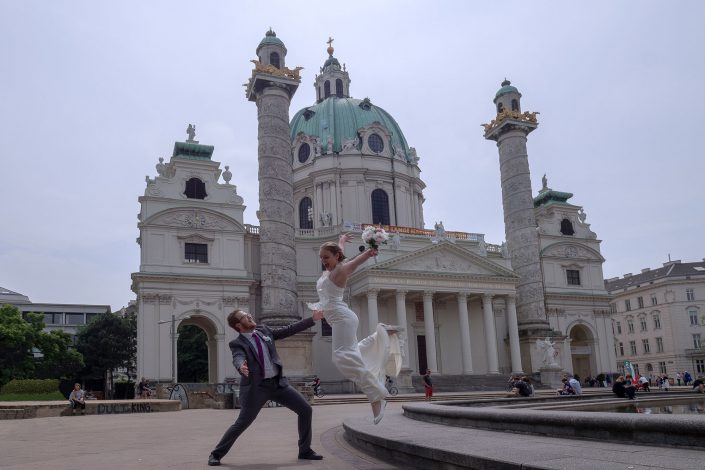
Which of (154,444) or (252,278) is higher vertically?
(252,278)

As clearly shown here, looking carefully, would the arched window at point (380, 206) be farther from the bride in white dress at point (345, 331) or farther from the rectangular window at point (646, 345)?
the bride in white dress at point (345, 331)

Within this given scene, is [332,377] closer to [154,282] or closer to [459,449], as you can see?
[154,282]

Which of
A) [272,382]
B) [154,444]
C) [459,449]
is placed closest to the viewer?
[459,449]

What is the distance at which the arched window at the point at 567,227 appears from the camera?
59531 mm

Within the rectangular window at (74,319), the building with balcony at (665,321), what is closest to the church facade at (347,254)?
the building with balcony at (665,321)

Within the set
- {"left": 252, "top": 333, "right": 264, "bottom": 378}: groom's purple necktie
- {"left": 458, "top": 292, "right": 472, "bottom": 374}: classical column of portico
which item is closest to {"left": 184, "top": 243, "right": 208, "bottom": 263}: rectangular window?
{"left": 458, "top": 292, "right": 472, "bottom": 374}: classical column of portico

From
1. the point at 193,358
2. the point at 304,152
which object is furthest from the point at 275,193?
the point at 193,358

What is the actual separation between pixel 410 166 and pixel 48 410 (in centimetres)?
4488

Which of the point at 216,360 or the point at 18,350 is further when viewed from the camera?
the point at 18,350

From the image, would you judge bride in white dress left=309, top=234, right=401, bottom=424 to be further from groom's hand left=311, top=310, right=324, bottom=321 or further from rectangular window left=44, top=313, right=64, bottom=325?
rectangular window left=44, top=313, right=64, bottom=325

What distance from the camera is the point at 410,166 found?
204 feet

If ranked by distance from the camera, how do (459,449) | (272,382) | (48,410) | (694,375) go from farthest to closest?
(694,375)
(48,410)
(272,382)
(459,449)

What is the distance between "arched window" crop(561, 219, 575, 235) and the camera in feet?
195

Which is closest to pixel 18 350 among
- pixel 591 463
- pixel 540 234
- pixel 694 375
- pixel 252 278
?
pixel 252 278
